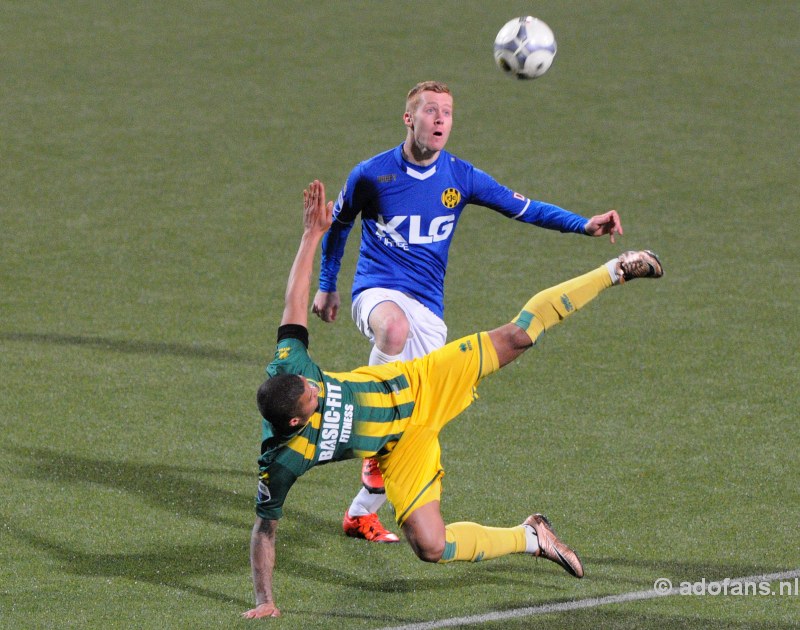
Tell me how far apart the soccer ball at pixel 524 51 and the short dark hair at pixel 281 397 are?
4.35 meters

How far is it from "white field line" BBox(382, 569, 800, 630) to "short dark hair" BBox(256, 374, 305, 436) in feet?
4.41

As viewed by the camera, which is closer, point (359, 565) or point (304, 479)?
point (359, 565)

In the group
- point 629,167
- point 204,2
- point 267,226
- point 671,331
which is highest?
point 204,2

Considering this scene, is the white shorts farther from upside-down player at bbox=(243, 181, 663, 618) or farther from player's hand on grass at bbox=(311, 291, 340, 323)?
upside-down player at bbox=(243, 181, 663, 618)

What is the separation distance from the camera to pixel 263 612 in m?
6.79

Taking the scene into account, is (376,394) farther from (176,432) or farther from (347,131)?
(347,131)

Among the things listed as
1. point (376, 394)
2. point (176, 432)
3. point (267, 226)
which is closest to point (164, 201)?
point (267, 226)

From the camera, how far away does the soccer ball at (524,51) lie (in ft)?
32.2

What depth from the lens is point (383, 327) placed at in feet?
26.5

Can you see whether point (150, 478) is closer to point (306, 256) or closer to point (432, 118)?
point (306, 256)

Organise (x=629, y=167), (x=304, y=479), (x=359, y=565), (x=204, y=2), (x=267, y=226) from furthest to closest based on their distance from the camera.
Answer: (x=204, y=2) → (x=629, y=167) → (x=267, y=226) → (x=304, y=479) → (x=359, y=565)

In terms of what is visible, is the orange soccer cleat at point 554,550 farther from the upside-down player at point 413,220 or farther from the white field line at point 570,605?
the upside-down player at point 413,220

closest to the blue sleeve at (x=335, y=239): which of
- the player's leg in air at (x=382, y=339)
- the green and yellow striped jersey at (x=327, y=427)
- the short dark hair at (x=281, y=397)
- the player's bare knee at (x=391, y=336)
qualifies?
the player's leg in air at (x=382, y=339)

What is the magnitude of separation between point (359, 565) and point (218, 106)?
46.7 ft
